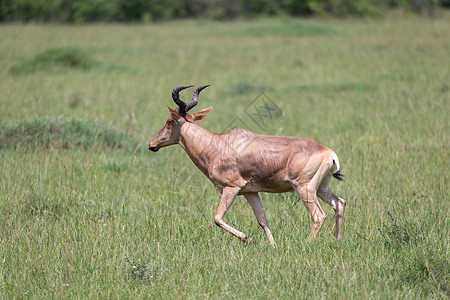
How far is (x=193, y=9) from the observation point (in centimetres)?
4106

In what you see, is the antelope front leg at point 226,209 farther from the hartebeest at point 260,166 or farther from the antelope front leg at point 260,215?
the antelope front leg at point 260,215

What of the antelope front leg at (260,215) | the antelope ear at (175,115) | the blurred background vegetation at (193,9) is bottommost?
the blurred background vegetation at (193,9)

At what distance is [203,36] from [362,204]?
69.6ft

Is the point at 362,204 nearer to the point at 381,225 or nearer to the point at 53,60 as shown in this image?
the point at 381,225

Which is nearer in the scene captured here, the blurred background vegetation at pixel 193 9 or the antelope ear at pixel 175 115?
the antelope ear at pixel 175 115

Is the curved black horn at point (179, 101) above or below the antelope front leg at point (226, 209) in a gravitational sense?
above

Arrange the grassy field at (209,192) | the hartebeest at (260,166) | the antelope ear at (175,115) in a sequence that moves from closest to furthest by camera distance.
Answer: the grassy field at (209,192) < the hartebeest at (260,166) < the antelope ear at (175,115)

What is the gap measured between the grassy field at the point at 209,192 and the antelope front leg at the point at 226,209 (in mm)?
173

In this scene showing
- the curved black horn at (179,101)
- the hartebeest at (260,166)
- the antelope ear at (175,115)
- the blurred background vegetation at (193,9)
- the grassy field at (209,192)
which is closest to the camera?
the grassy field at (209,192)

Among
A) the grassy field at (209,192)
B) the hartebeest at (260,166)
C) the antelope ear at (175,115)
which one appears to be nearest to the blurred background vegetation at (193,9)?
the grassy field at (209,192)

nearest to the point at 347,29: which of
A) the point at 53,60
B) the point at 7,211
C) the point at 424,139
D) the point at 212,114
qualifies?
the point at 53,60

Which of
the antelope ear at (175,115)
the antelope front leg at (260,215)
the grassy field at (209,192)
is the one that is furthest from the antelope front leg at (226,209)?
the antelope ear at (175,115)

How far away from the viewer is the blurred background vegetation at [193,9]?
35125 millimetres

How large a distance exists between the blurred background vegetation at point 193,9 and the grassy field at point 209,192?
1968 cm
